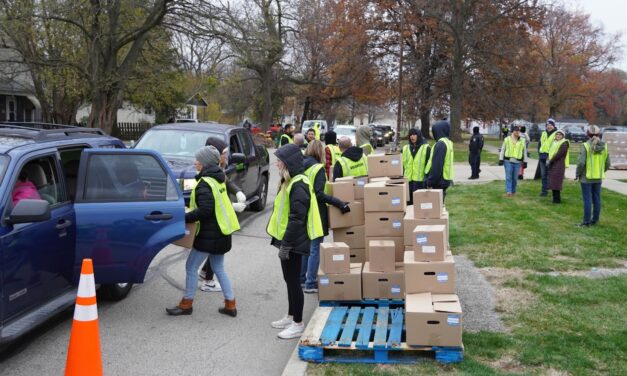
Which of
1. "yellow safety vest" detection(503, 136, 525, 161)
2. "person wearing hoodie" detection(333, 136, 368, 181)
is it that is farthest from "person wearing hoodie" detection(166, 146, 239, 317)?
"yellow safety vest" detection(503, 136, 525, 161)

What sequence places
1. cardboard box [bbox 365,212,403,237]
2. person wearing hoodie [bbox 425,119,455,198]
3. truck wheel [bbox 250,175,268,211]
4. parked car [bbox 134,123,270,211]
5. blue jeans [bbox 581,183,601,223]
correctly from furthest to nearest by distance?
→ 1. truck wheel [bbox 250,175,268,211]
2. blue jeans [bbox 581,183,601,223]
3. parked car [bbox 134,123,270,211]
4. person wearing hoodie [bbox 425,119,455,198]
5. cardboard box [bbox 365,212,403,237]

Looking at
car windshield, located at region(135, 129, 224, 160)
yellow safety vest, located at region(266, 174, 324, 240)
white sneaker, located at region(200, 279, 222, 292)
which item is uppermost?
car windshield, located at region(135, 129, 224, 160)

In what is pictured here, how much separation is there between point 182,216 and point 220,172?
640 millimetres

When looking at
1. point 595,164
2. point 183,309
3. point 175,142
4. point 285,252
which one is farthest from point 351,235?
point 595,164

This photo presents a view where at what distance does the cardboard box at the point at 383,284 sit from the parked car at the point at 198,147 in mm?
4438

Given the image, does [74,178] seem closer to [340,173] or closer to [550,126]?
[340,173]

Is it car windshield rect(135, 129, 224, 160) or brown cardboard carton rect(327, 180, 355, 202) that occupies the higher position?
car windshield rect(135, 129, 224, 160)

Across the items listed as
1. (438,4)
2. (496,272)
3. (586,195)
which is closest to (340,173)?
(496,272)

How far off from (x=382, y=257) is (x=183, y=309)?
2.19 metres

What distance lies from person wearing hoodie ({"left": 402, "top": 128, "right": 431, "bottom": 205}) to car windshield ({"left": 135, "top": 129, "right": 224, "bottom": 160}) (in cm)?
348

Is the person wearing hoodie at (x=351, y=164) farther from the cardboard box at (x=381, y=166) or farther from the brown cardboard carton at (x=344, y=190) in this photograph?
the brown cardboard carton at (x=344, y=190)

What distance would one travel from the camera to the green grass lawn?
531cm

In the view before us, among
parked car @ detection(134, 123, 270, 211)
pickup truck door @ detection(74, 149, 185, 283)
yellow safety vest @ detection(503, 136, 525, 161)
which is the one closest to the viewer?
pickup truck door @ detection(74, 149, 185, 283)

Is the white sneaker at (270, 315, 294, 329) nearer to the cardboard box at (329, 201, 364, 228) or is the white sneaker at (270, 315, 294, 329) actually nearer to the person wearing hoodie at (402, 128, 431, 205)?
the cardboard box at (329, 201, 364, 228)
